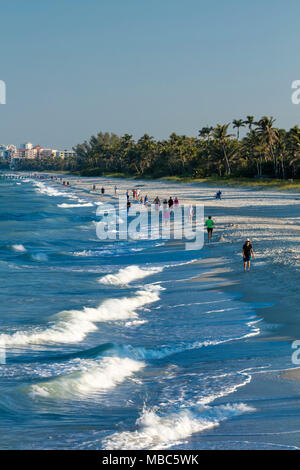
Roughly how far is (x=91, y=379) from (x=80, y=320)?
13.4ft

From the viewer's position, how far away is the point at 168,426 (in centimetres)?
706

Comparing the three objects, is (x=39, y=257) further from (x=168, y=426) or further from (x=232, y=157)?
(x=232, y=157)

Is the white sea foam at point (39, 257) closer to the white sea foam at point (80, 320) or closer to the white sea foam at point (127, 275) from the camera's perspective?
the white sea foam at point (127, 275)

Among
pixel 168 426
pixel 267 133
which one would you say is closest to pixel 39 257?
pixel 168 426

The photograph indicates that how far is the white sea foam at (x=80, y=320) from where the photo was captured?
11766 millimetres

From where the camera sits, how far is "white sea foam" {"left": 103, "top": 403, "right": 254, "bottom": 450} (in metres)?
6.62

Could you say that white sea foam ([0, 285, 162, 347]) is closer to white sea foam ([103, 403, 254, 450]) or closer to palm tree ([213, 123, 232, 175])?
white sea foam ([103, 403, 254, 450])

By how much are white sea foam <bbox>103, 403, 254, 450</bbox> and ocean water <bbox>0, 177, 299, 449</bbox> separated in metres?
0.02

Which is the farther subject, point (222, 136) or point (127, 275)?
point (222, 136)

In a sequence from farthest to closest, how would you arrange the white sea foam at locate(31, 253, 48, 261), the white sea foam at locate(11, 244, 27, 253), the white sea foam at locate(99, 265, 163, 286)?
the white sea foam at locate(11, 244, 27, 253) → the white sea foam at locate(31, 253, 48, 261) → the white sea foam at locate(99, 265, 163, 286)

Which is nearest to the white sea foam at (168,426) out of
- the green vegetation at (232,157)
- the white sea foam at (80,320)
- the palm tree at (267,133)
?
the white sea foam at (80,320)

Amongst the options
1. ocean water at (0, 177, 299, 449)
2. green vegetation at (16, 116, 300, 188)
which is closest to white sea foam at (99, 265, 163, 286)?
ocean water at (0, 177, 299, 449)

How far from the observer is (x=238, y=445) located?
253 inches
